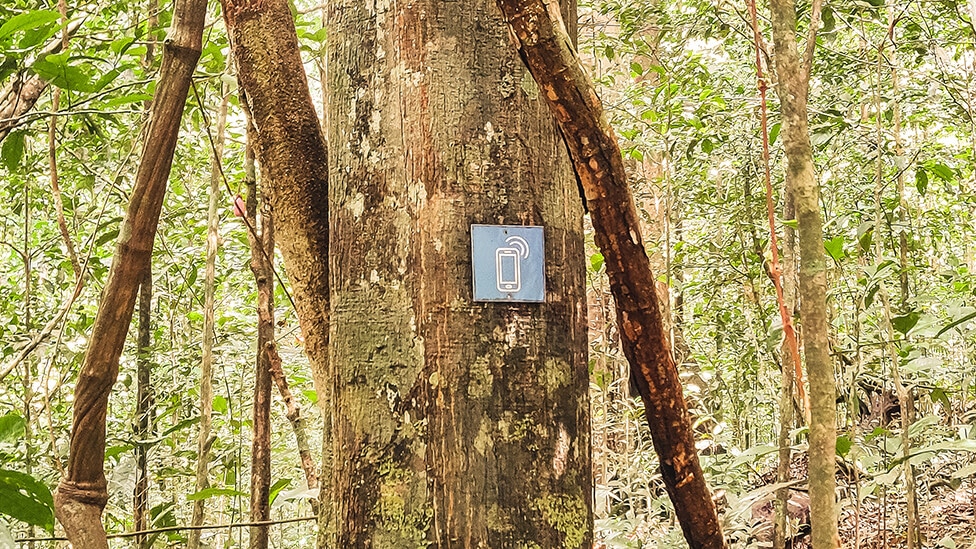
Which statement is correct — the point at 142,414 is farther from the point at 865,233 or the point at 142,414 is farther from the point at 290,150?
the point at 865,233

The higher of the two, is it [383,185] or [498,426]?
[383,185]

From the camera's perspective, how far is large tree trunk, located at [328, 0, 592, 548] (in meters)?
0.99

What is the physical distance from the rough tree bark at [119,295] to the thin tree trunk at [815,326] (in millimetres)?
1033

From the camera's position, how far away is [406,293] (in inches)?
40.5

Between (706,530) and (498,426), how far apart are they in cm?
36

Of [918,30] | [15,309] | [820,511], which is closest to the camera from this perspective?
[820,511]

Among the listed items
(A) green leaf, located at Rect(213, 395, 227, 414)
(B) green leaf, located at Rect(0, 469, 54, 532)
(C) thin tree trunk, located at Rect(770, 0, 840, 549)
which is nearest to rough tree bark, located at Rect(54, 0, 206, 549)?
(B) green leaf, located at Rect(0, 469, 54, 532)

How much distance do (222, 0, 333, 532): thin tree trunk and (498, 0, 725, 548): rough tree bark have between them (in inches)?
22.3

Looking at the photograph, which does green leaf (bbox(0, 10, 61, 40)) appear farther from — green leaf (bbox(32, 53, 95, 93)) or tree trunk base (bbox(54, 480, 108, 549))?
tree trunk base (bbox(54, 480, 108, 549))

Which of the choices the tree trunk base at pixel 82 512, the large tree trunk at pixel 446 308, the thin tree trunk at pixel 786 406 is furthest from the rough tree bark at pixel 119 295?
the thin tree trunk at pixel 786 406

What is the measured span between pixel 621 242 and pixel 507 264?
0.16 m

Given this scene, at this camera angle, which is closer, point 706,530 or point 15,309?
point 706,530

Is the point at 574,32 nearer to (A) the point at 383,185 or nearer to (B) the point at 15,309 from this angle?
(A) the point at 383,185

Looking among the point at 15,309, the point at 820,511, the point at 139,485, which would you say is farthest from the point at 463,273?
the point at 15,309
